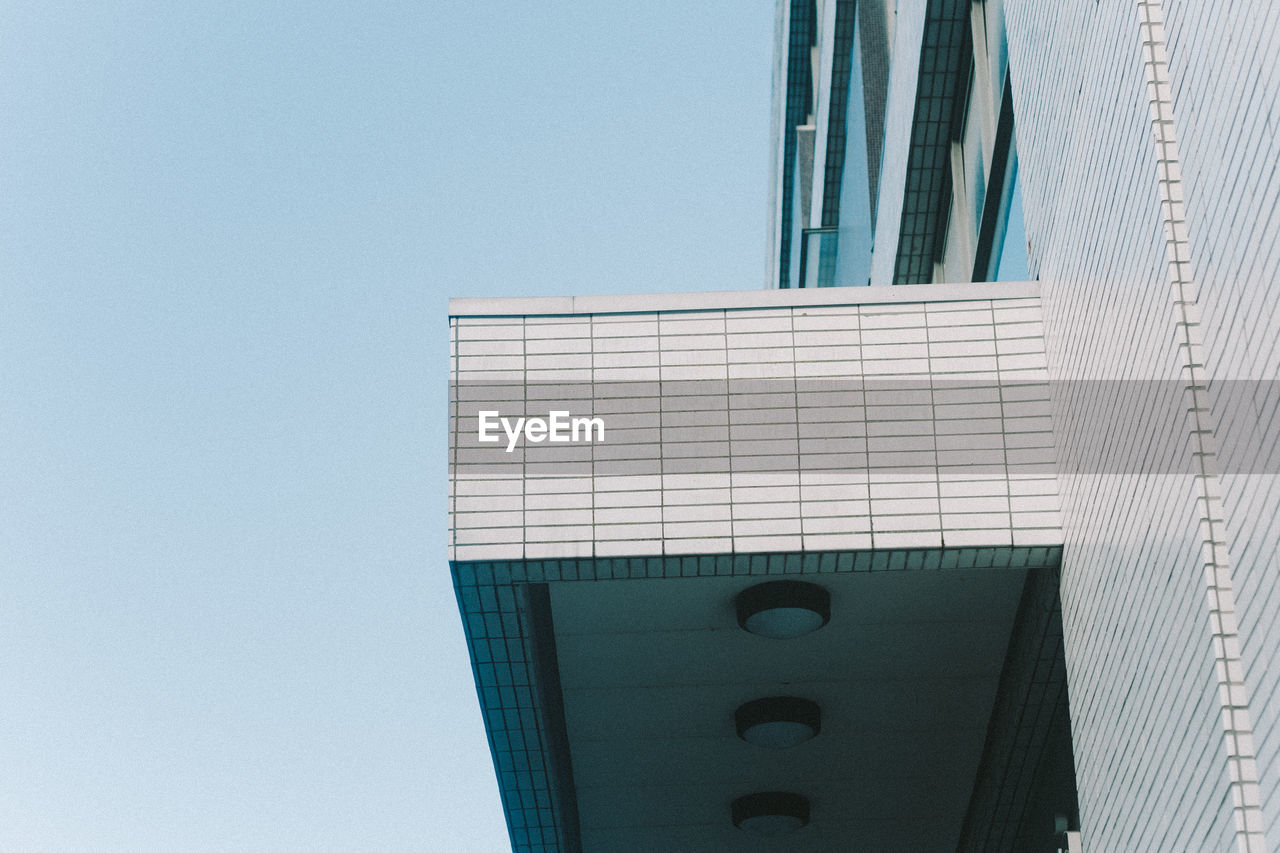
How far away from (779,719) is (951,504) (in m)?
2.59

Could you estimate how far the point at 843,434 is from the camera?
7449 mm

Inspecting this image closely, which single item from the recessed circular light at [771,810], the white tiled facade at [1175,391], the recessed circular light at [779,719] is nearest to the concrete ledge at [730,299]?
the white tiled facade at [1175,391]

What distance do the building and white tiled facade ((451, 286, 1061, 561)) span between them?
0.02 metres

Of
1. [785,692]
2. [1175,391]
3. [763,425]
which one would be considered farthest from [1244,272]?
[785,692]

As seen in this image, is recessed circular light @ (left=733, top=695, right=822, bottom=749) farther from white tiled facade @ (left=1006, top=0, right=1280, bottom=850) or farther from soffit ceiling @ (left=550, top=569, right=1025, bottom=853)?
white tiled facade @ (left=1006, top=0, right=1280, bottom=850)

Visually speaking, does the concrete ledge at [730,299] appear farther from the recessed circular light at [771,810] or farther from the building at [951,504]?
the recessed circular light at [771,810]

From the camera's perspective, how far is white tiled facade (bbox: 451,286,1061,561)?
730 cm

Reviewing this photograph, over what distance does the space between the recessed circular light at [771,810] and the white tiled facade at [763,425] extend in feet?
13.3

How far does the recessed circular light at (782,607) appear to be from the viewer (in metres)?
8.04

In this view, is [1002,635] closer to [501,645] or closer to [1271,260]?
[501,645]

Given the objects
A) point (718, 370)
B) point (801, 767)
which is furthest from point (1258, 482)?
point (801, 767)

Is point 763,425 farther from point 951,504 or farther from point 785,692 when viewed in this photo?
point 785,692

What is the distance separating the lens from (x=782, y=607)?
8016mm

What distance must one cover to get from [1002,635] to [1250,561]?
3987 mm
